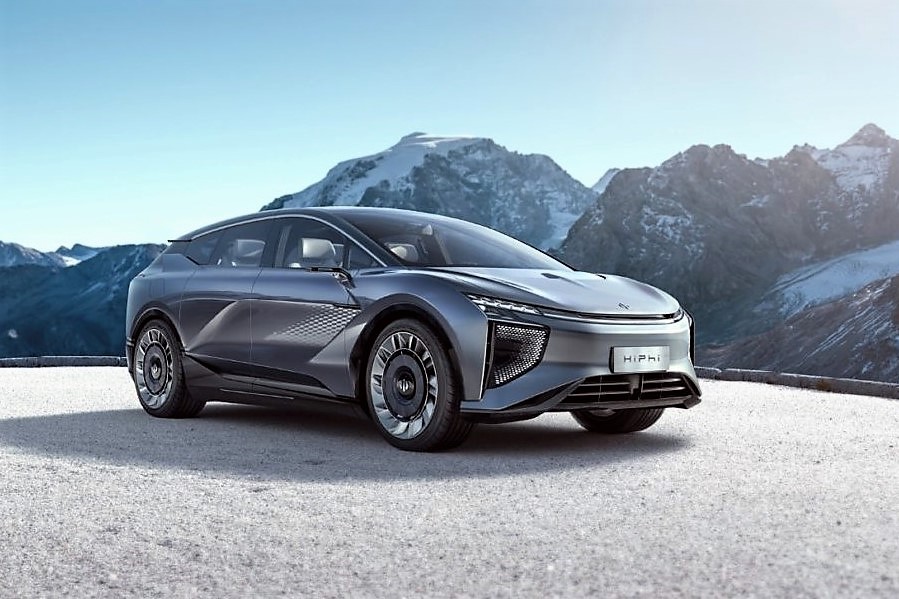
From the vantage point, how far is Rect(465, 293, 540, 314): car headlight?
594 cm

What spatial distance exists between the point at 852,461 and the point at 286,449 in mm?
3337

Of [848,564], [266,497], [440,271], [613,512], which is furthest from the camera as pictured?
[440,271]

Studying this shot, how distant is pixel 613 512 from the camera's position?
14.9ft

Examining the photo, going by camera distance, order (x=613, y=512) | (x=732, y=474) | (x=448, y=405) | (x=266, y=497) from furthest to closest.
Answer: (x=448, y=405) → (x=732, y=474) → (x=266, y=497) → (x=613, y=512)

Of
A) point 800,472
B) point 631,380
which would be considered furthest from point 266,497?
point 800,472

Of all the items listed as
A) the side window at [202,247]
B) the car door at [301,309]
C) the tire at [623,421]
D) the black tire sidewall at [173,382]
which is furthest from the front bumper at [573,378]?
the side window at [202,247]

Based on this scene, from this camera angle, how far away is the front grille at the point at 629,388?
236 inches

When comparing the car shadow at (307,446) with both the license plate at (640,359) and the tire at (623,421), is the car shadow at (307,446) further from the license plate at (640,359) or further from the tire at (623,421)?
the license plate at (640,359)

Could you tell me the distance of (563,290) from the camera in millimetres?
6277

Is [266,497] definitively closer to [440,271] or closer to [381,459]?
[381,459]

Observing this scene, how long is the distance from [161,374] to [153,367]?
165 mm

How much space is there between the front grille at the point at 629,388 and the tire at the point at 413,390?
2.16ft

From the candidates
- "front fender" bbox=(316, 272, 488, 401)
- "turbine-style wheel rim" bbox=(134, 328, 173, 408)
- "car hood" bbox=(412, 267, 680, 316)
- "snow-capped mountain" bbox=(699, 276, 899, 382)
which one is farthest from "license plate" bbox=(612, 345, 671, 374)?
"snow-capped mountain" bbox=(699, 276, 899, 382)

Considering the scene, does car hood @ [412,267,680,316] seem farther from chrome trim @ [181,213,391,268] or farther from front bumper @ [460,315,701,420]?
chrome trim @ [181,213,391,268]
